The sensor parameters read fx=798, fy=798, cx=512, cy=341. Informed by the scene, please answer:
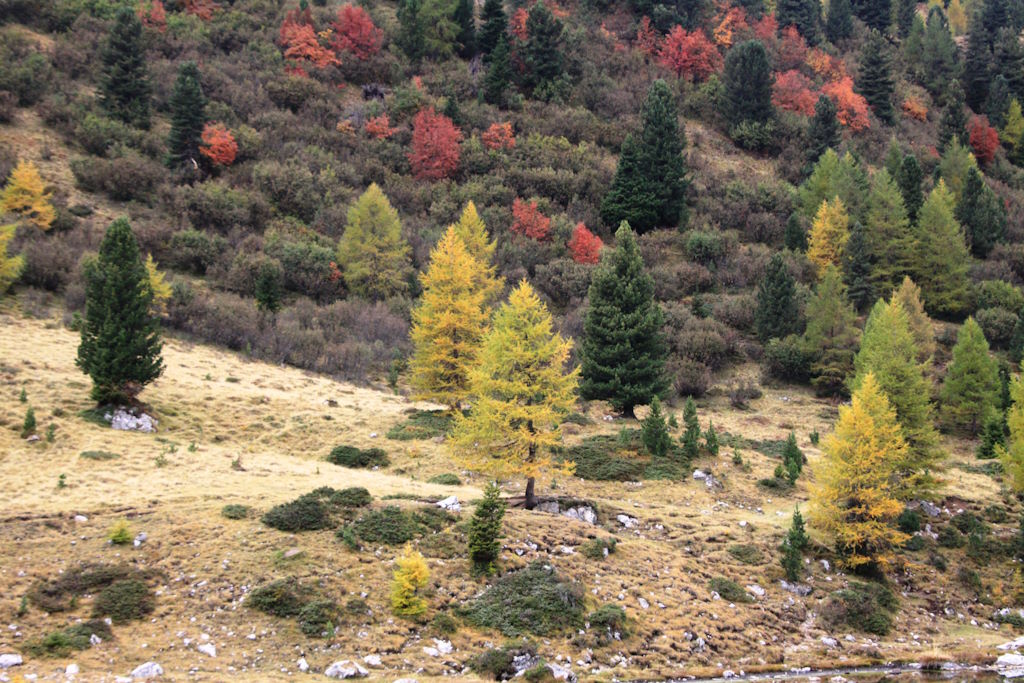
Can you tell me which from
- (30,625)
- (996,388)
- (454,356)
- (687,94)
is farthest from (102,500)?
(687,94)

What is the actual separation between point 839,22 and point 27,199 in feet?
321

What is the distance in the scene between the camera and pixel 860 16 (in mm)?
112375

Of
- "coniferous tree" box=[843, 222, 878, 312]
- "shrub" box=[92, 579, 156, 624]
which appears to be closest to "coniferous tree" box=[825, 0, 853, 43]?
"coniferous tree" box=[843, 222, 878, 312]

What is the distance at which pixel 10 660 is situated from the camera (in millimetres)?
15734

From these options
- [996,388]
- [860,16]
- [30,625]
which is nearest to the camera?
[30,625]

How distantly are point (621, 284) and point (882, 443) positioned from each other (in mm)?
12991

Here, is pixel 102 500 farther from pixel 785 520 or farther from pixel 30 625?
pixel 785 520

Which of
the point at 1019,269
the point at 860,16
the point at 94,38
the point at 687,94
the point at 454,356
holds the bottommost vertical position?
the point at 454,356

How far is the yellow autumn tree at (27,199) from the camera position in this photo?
47.4 m

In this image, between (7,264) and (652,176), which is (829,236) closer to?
(652,176)

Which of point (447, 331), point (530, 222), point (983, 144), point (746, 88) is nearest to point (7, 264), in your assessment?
point (447, 331)

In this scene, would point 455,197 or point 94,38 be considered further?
point 94,38

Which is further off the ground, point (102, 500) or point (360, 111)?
point (360, 111)

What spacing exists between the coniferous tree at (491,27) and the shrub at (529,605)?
70651 millimetres
